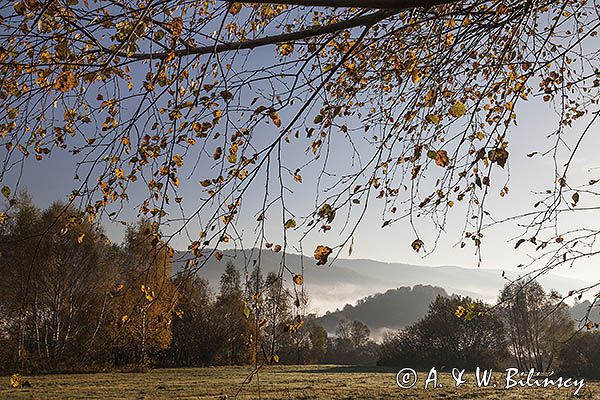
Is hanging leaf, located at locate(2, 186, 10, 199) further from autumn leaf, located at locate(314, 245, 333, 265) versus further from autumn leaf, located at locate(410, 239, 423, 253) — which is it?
autumn leaf, located at locate(410, 239, 423, 253)

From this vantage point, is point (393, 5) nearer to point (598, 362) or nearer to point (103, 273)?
point (103, 273)

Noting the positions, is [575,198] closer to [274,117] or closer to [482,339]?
[274,117]

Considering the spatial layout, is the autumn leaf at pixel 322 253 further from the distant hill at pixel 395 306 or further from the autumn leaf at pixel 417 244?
the distant hill at pixel 395 306

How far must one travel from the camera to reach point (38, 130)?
3.51m

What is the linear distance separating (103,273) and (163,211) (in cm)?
2232

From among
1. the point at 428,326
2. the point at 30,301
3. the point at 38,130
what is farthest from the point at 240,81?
the point at 428,326

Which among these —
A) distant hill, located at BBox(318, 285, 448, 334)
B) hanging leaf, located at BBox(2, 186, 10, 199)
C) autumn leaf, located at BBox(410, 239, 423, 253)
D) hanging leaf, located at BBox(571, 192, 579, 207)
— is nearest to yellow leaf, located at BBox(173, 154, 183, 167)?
hanging leaf, located at BBox(2, 186, 10, 199)

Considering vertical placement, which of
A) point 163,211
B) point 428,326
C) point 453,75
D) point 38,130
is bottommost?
point 428,326

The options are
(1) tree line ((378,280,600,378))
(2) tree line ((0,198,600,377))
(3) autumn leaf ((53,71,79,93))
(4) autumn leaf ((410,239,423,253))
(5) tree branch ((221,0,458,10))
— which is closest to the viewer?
(5) tree branch ((221,0,458,10))

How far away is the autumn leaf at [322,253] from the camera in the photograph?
2.56m

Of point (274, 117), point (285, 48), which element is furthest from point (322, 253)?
point (285, 48)

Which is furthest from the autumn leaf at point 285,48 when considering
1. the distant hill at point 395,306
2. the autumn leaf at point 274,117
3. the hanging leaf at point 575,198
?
the distant hill at point 395,306

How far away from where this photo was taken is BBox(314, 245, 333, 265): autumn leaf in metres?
2.56

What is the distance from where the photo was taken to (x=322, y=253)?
8.52 ft
